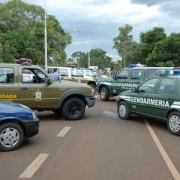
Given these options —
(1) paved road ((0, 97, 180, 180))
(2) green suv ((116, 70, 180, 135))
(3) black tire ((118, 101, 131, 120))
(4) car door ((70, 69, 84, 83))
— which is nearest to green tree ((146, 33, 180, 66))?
(4) car door ((70, 69, 84, 83))

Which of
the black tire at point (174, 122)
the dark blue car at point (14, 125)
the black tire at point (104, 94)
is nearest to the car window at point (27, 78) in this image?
the dark blue car at point (14, 125)

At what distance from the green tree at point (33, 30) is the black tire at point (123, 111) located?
35.1 meters

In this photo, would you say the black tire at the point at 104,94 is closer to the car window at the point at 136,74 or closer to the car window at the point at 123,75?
the car window at the point at 123,75

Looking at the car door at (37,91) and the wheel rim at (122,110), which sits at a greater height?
the car door at (37,91)

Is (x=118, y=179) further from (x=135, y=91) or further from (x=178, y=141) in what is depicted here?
(x=135, y=91)

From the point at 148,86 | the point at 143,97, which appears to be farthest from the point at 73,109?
the point at 148,86

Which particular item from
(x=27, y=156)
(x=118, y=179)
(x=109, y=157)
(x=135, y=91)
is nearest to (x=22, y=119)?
(x=27, y=156)

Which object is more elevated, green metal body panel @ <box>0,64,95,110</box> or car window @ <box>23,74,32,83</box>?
car window @ <box>23,74,32,83</box>

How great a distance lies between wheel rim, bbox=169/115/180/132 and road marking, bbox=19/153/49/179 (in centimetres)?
343

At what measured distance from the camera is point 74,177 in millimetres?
4414

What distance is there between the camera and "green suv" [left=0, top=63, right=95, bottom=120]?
839 centimetres

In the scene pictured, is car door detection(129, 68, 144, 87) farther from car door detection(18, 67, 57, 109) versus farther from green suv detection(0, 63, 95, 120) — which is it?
car door detection(18, 67, 57, 109)

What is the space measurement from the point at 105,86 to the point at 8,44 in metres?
28.2

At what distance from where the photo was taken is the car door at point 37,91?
335 inches
